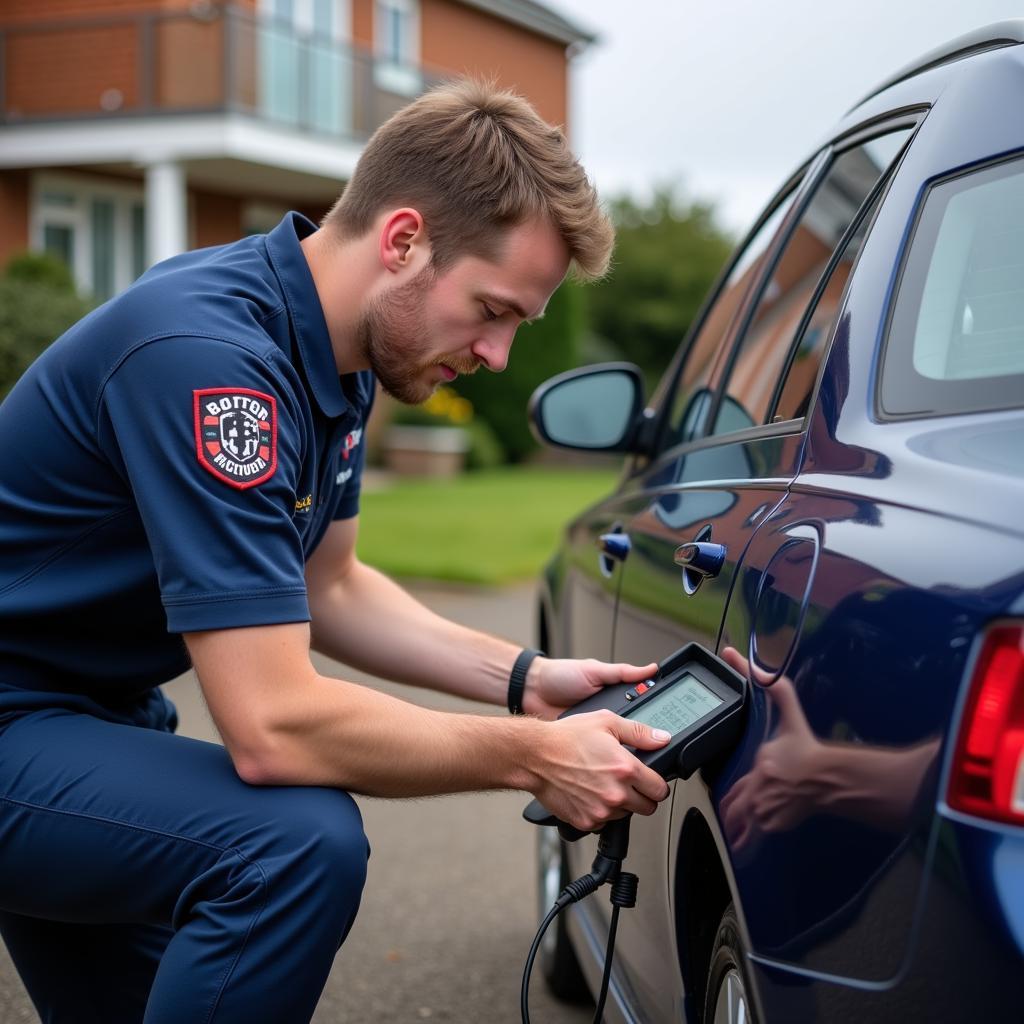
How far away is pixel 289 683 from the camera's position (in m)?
2.04

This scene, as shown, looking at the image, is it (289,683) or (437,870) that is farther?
(437,870)

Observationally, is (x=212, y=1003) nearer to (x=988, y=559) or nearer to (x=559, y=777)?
(x=559, y=777)

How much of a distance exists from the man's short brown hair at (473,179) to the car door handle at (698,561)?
60 cm

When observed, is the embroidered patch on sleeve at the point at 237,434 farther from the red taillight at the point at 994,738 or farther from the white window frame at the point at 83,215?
the white window frame at the point at 83,215

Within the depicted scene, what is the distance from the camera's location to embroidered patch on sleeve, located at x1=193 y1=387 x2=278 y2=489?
2018 mm

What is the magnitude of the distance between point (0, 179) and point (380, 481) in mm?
6272

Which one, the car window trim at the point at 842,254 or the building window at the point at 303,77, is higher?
the building window at the point at 303,77

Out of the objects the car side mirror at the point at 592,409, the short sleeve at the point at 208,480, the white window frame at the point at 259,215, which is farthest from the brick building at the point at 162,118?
the short sleeve at the point at 208,480

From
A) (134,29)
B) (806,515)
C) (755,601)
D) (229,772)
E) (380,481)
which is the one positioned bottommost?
(380,481)

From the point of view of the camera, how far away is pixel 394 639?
9.86ft

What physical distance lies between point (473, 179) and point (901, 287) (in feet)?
2.40

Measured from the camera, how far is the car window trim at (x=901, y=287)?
1719mm

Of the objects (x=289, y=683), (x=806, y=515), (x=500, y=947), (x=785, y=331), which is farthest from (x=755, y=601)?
(x=500, y=947)

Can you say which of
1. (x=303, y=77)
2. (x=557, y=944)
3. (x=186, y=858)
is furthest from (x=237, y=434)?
(x=303, y=77)
